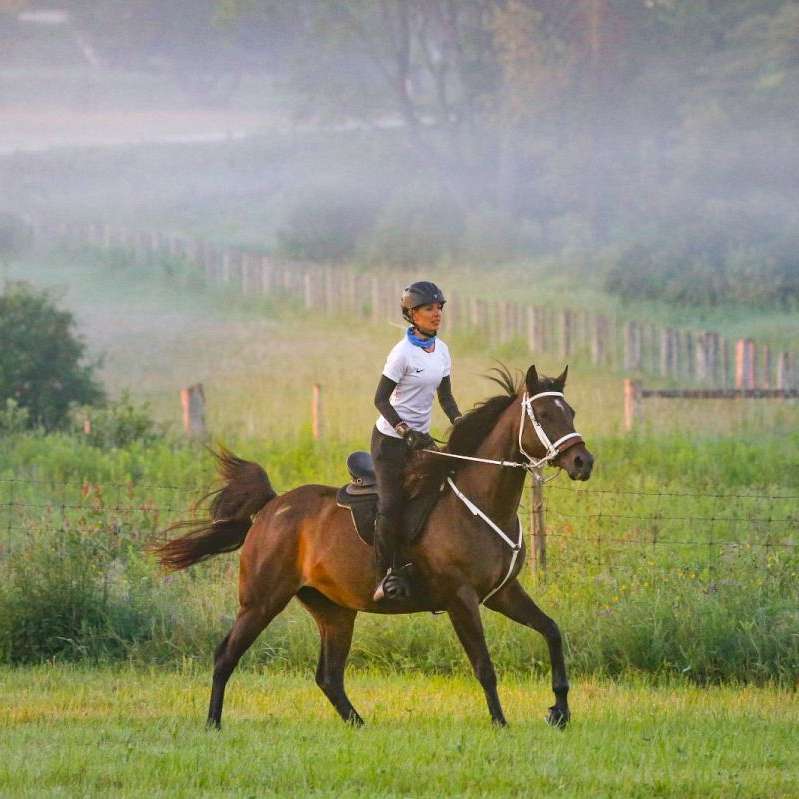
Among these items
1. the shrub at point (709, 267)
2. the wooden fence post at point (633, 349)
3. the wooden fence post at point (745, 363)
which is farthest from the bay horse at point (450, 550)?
the shrub at point (709, 267)

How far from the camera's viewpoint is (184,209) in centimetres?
6384

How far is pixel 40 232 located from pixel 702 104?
2511 centimetres

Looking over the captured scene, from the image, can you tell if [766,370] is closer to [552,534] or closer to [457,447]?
[552,534]

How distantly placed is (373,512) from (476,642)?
41.6 inches

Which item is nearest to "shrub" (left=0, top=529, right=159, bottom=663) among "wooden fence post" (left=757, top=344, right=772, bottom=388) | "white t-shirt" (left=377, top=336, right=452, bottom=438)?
"white t-shirt" (left=377, top=336, right=452, bottom=438)

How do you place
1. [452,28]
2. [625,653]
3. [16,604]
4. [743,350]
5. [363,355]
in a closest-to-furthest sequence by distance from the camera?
[625,653] < [16,604] < [743,350] < [363,355] < [452,28]

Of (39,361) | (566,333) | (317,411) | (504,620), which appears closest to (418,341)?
(504,620)

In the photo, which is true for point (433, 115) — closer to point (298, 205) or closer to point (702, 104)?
point (298, 205)

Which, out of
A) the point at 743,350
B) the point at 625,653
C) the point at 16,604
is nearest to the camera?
the point at 625,653

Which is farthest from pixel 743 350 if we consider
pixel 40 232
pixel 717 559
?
pixel 40 232

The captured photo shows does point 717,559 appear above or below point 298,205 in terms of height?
below

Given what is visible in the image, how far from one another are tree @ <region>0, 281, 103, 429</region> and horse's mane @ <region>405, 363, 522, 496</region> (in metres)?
17.9

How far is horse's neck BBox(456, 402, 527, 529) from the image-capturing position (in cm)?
938

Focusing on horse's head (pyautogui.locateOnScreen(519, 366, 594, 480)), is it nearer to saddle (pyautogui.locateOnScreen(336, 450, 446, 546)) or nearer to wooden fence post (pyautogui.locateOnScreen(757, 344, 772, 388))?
saddle (pyautogui.locateOnScreen(336, 450, 446, 546))
